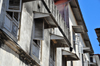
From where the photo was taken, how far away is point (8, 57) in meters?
8.76

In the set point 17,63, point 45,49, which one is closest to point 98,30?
point 45,49

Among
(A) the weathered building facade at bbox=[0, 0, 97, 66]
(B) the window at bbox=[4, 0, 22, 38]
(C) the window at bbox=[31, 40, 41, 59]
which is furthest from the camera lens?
(C) the window at bbox=[31, 40, 41, 59]

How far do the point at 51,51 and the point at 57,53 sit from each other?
1.22 m

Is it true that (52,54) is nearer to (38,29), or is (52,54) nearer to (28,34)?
(38,29)

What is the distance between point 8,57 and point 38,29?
415 centimetres

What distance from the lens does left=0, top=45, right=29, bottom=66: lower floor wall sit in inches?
325

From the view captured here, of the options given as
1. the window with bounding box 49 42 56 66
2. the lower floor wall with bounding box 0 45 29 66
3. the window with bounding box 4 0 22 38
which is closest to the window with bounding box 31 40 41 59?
the lower floor wall with bounding box 0 45 29 66

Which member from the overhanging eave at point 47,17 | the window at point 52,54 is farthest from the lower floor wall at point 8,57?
the window at point 52,54

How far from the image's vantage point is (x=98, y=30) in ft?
68.2

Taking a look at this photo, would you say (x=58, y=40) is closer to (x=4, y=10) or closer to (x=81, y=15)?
(x=4, y=10)

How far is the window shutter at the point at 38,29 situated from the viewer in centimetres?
1234

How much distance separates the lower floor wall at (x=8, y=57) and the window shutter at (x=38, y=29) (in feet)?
8.90

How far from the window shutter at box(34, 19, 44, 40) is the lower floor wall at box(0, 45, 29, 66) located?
271cm

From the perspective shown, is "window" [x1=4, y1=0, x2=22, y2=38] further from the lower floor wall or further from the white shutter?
the lower floor wall
